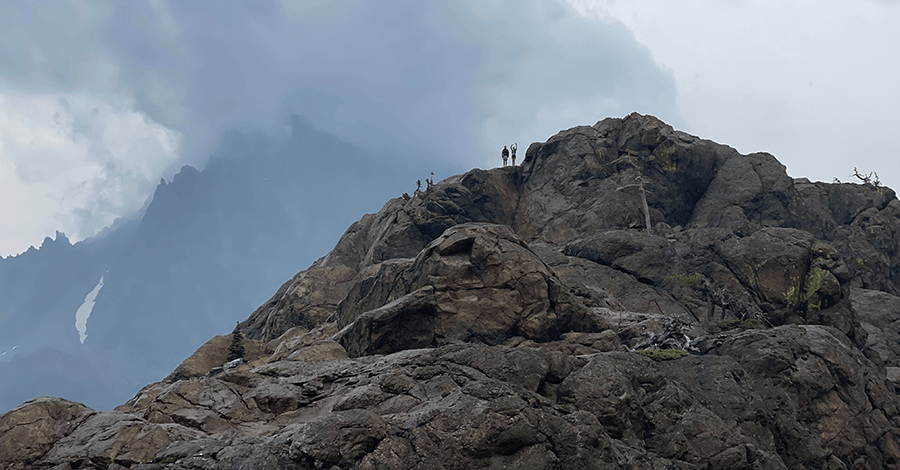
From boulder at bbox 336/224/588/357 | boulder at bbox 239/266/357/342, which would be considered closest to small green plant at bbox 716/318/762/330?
boulder at bbox 336/224/588/357

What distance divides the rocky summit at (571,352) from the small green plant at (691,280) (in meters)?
0.15

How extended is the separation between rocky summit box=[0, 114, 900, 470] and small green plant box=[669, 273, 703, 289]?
0.50ft

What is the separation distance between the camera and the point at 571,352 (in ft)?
85.8

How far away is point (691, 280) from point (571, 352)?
1874 cm

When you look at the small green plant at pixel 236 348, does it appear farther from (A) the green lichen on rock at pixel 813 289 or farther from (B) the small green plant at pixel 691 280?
(A) the green lichen on rock at pixel 813 289

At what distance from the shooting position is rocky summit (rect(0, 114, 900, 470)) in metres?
13.7

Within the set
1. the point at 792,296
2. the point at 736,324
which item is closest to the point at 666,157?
the point at 792,296

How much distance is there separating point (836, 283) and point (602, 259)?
53.0 ft

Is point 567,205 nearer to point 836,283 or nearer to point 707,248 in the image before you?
point 707,248

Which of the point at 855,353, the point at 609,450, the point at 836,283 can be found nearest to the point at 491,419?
the point at 609,450

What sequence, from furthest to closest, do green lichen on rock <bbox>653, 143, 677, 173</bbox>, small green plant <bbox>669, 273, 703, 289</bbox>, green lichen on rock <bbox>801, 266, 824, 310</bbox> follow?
green lichen on rock <bbox>653, 143, 677, 173</bbox> → small green plant <bbox>669, 273, 703, 289</bbox> → green lichen on rock <bbox>801, 266, 824, 310</bbox>

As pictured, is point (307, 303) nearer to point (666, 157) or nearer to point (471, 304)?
point (471, 304)

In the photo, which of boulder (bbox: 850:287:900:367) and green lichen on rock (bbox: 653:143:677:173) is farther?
green lichen on rock (bbox: 653:143:677:173)

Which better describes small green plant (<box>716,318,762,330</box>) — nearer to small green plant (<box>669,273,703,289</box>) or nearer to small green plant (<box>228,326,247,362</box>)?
small green plant (<box>669,273,703,289</box>)
